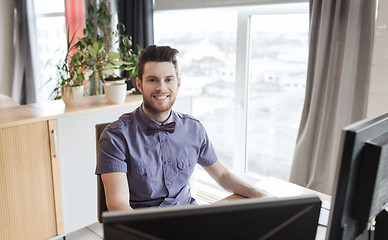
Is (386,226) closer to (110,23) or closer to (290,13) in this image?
(290,13)

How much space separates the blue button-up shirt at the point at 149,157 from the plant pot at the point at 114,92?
3.25 feet

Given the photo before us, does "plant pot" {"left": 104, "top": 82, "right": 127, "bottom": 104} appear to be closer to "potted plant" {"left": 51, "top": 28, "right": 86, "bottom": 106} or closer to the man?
"potted plant" {"left": 51, "top": 28, "right": 86, "bottom": 106}

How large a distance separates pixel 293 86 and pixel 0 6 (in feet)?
10.2

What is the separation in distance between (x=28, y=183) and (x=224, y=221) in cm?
196

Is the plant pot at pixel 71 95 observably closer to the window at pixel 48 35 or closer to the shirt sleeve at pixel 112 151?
the shirt sleeve at pixel 112 151

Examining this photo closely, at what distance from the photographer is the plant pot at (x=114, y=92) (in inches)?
103

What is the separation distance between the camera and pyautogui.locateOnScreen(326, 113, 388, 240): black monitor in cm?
84

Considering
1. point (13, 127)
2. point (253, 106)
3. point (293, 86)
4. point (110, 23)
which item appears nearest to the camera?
point (13, 127)

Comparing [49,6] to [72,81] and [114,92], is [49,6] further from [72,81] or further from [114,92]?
[114,92]

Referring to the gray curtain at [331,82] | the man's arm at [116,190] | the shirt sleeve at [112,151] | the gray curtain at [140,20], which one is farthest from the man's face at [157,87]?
the gray curtain at [140,20]

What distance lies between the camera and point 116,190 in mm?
1498

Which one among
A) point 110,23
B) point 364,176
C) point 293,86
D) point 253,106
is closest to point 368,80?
point 293,86

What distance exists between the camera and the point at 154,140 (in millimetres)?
1649

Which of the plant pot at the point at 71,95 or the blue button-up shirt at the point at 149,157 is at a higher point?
the plant pot at the point at 71,95
